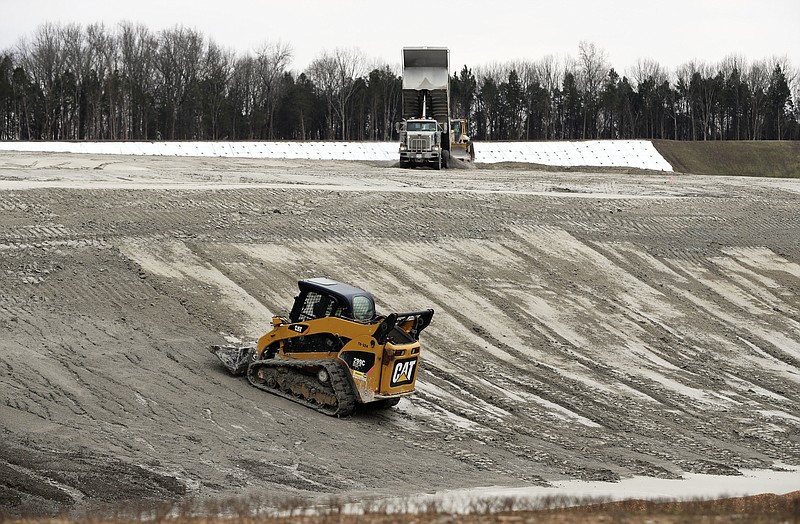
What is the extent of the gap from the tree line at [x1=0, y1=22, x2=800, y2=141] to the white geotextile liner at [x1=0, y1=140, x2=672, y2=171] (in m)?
20.9

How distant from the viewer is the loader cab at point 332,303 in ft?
44.2

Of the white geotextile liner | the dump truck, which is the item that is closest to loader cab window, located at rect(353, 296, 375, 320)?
the dump truck

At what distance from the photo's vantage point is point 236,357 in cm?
1459

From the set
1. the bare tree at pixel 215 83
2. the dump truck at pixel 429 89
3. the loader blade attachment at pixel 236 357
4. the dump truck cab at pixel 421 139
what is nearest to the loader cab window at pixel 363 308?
the loader blade attachment at pixel 236 357

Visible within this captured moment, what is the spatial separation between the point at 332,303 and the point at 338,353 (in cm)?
77

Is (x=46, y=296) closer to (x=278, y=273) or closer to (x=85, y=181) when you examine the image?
(x=278, y=273)

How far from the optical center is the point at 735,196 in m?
30.8

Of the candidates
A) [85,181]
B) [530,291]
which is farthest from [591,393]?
[85,181]

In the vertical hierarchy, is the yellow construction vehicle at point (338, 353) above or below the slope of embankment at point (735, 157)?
below

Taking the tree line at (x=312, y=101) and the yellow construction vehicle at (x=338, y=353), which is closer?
the yellow construction vehicle at (x=338, y=353)

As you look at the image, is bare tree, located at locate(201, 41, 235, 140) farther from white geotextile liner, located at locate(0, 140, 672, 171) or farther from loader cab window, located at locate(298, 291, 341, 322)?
loader cab window, located at locate(298, 291, 341, 322)

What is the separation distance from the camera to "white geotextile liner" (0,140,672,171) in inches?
2048

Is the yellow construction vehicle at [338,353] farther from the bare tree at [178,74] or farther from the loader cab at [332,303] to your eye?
the bare tree at [178,74]

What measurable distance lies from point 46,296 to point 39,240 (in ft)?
9.88
